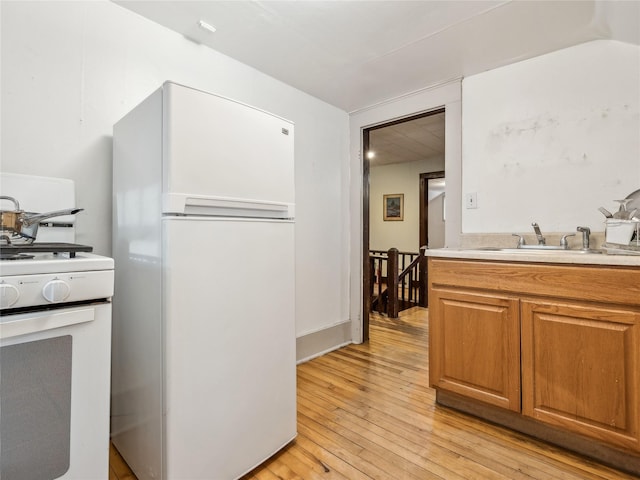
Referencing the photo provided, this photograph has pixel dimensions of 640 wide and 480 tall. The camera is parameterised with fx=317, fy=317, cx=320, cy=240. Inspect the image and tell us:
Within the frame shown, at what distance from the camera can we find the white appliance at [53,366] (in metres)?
0.82

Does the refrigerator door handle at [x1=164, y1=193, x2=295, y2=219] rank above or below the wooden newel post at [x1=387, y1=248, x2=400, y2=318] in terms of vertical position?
above

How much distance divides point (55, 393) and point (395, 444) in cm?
143

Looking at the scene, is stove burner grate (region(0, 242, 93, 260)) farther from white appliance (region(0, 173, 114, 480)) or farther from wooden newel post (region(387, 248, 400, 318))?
wooden newel post (region(387, 248, 400, 318))

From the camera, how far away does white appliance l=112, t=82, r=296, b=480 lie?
115 centimetres

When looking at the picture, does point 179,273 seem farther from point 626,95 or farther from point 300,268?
point 626,95

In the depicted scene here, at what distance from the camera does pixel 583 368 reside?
142 cm

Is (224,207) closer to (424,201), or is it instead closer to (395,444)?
(395,444)

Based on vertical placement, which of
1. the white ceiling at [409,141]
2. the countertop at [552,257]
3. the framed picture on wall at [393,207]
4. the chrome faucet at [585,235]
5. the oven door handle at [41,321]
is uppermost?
the white ceiling at [409,141]

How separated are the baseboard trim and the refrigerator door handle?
144 centimetres

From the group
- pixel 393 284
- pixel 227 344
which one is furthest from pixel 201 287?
pixel 393 284

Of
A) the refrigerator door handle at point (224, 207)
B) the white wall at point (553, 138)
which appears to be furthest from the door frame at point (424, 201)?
the refrigerator door handle at point (224, 207)

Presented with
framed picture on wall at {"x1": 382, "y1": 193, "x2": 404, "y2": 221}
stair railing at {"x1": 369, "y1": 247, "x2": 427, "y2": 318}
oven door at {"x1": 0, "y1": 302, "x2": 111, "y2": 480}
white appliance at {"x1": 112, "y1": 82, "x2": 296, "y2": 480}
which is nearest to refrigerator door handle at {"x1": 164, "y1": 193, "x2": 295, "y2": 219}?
white appliance at {"x1": 112, "y1": 82, "x2": 296, "y2": 480}

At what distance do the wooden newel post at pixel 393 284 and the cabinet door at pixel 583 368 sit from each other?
8.07 ft

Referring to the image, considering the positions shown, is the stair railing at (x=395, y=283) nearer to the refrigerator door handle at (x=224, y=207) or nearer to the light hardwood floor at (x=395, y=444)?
the light hardwood floor at (x=395, y=444)
